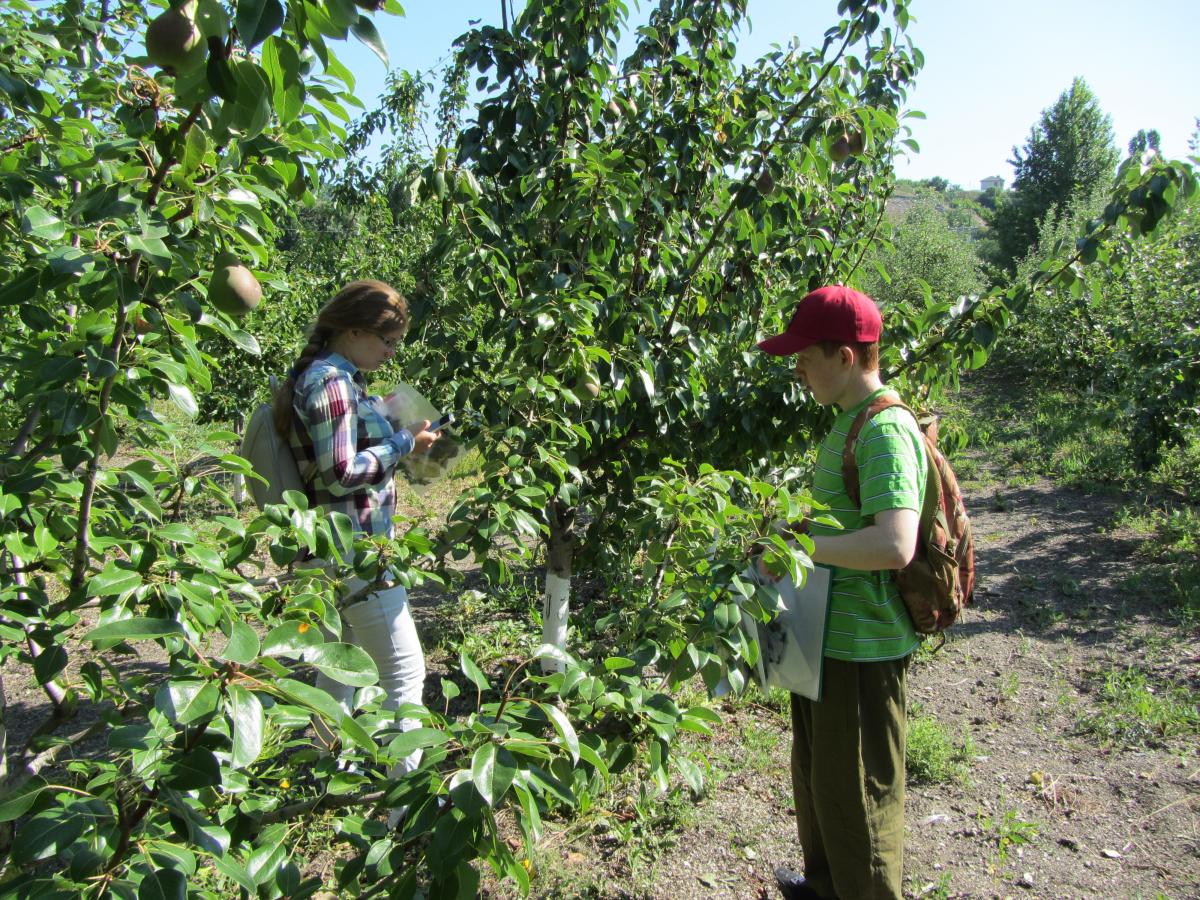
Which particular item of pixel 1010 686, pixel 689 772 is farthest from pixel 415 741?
pixel 1010 686

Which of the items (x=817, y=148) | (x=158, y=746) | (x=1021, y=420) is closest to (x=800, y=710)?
(x=158, y=746)

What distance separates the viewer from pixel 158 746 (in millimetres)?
890

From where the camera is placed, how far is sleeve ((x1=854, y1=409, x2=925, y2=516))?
5.32 feet

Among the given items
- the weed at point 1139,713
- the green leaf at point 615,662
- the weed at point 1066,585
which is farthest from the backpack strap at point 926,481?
the weed at point 1066,585

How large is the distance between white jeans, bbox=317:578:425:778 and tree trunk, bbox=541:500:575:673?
2.65 feet

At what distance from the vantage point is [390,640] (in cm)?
222

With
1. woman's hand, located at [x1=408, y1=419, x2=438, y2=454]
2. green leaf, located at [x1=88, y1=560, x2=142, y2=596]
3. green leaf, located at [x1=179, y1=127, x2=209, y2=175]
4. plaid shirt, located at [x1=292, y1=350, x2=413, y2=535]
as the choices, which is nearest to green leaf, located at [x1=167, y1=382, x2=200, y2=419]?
green leaf, located at [x1=88, y1=560, x2=142, y2=596]

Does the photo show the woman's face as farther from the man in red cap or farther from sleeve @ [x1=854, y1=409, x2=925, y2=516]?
sleeve @ [x1=854, y1=409, x2=925, y2=516]

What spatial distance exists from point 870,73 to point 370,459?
2.10 metres

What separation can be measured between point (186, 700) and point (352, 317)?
1543 millimetres

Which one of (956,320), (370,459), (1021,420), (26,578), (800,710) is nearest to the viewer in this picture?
(26,578)

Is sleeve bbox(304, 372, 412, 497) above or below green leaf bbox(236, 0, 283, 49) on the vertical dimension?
below

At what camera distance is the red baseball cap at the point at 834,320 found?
5.72ft

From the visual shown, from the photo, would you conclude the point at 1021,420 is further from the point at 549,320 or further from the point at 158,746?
the point at 158,746
